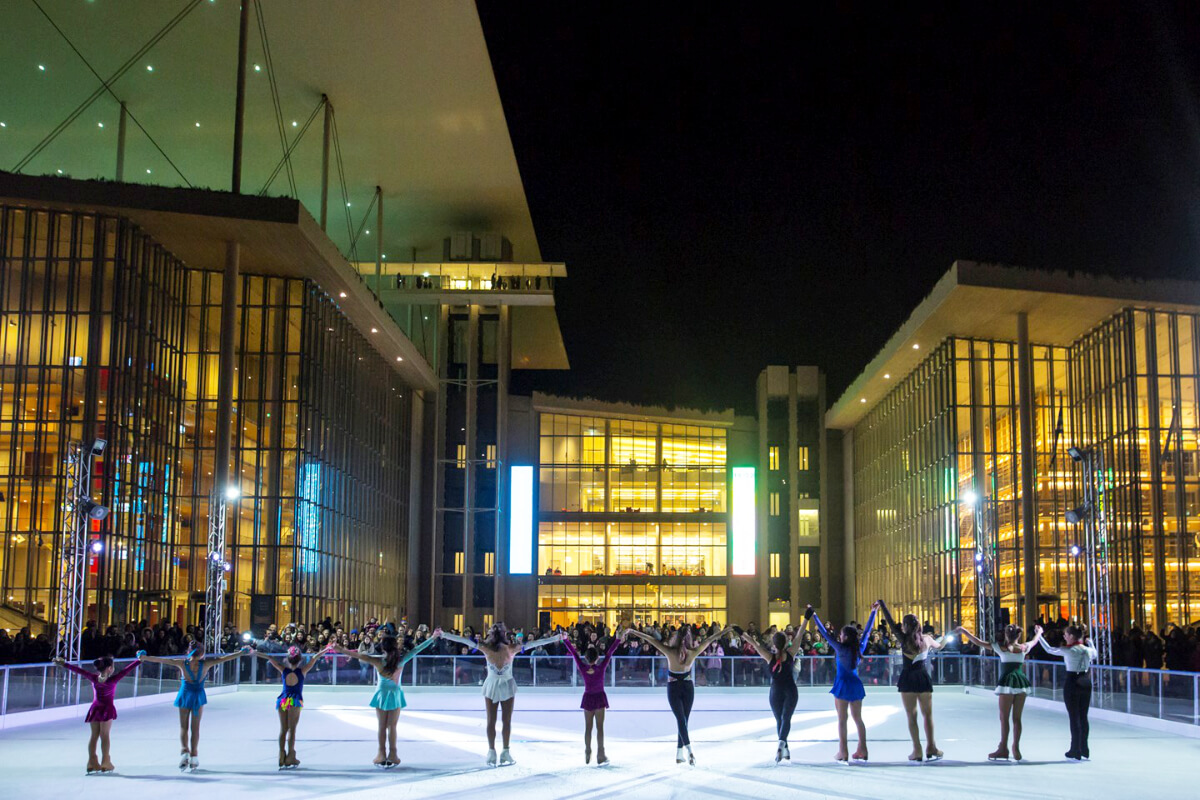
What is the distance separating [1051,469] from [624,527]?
26.2 metres

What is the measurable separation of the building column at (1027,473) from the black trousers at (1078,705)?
25240mm

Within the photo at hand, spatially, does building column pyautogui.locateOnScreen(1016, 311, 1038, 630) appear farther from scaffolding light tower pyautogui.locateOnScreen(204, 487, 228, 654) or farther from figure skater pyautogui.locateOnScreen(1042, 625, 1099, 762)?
figure skater pyautogui.locateOnScreen(1042, 625, 1099, 762)

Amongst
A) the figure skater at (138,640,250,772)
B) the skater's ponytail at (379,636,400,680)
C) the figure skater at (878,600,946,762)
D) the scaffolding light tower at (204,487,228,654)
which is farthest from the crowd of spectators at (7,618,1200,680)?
the figure skater at (138,640,250,772)

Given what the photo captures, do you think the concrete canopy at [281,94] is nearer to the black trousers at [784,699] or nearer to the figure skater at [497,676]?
the figure skater at [497,676]

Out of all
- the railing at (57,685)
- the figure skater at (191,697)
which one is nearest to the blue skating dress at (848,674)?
the figure skater at (191,697)

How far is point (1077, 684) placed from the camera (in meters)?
15.1

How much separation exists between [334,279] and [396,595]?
63.9 ft

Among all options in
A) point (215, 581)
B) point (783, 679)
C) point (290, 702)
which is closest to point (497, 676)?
point (290, 702)

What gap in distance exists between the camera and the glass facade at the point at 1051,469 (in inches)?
1494

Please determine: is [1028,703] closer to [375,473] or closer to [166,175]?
[375,473]

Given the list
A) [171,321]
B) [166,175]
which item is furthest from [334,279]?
[166,175]

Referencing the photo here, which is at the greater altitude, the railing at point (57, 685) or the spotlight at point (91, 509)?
the spotlight at point (91, 509)

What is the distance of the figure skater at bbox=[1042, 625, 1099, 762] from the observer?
15070 millimetres

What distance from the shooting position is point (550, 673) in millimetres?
31203
